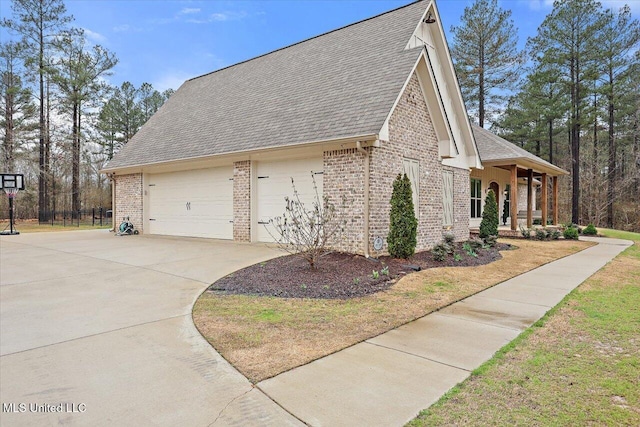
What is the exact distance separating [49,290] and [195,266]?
2541mm

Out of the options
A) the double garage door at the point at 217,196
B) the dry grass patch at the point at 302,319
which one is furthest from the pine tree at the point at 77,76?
the dry grass patch at the point at 302,319

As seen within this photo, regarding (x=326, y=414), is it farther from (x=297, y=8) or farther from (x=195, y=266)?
(x=297, y=8)

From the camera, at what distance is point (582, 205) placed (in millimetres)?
27688

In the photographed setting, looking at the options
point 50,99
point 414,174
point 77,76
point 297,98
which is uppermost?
point 77,76

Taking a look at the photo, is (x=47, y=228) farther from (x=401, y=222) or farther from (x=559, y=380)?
(x=559, y=380)

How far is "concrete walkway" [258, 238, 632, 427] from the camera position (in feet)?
8.43

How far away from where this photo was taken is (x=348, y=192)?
27.7 feet

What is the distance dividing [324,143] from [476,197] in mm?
11260

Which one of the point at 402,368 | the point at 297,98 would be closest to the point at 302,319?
the point at 402,368

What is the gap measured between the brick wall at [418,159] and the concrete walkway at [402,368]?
10.9ft

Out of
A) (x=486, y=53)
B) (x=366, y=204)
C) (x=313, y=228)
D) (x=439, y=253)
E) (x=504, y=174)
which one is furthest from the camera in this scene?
(x=486, y=53)

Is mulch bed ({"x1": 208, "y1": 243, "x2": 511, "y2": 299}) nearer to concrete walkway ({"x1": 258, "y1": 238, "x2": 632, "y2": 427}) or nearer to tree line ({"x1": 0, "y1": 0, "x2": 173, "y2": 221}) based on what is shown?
concrete walkway ({"x1": 258, "y1": 238, "x2": 632, "y2": 427})

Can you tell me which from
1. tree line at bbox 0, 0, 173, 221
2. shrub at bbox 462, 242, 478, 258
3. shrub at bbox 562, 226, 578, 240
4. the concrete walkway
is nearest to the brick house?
shrub at bbox 462, 242, 478, 258

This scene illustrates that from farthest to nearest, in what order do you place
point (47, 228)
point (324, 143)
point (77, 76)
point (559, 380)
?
point (77, 76) < point (47, 228) < point (324, 143) < point (559, 380)
